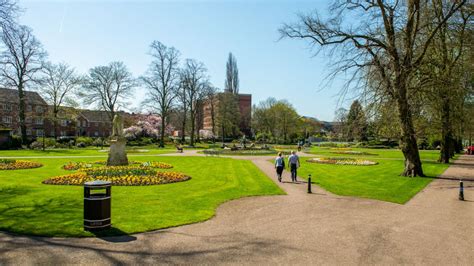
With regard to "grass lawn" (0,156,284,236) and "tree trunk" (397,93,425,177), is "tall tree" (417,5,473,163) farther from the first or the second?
"grass lawn" (0,156,284,236)

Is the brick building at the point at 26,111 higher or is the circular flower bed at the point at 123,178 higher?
the brick building at the point at 26,111

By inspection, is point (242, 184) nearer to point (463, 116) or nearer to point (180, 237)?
point (180, 237)

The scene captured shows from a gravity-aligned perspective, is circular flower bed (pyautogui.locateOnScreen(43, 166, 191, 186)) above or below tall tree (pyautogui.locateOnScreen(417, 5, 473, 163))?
below

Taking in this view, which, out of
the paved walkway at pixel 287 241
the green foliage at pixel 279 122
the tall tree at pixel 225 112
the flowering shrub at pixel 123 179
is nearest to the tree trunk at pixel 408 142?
the paved walkway at pixel 287 241

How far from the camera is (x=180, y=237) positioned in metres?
8.12

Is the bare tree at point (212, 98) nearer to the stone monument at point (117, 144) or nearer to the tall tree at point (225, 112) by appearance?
the tall tree at point (225, 112)

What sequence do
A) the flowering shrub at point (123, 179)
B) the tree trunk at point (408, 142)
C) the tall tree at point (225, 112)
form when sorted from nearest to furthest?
the flowering shrub at point (123, 179) < the tree trunk at point (408, 142) < the tall tree at point (225, 112)

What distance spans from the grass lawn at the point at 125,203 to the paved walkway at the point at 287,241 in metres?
0.61

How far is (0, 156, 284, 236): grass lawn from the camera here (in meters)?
8.77

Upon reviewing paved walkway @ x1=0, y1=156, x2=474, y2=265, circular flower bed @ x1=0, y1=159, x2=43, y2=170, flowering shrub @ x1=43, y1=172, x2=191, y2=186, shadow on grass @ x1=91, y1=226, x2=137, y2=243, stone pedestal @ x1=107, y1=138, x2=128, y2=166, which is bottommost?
paved walkway @ x1=0, y1=156, x2=474, y2=265

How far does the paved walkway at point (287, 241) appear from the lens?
22.3 feet

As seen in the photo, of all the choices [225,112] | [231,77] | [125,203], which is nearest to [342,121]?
[225,112]

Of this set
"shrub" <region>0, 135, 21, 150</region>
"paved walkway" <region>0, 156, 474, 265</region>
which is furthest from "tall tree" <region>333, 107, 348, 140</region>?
"shrub" <region>0, 135, 21, 150</region>

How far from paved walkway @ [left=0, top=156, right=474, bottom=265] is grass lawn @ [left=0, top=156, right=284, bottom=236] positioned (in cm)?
61
